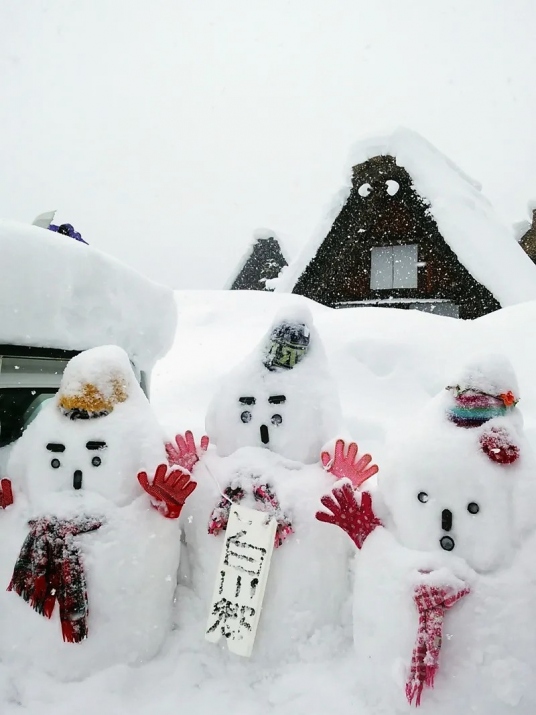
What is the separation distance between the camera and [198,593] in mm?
1867

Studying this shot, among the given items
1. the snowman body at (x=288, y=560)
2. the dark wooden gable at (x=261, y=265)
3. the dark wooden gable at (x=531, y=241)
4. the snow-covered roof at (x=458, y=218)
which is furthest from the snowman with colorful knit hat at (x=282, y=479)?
the dark wooden gable at (x=261, y=265)

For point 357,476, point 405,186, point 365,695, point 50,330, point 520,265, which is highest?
point 405,186

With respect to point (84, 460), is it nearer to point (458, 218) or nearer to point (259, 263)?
point (458, 218)

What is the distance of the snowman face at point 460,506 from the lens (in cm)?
147

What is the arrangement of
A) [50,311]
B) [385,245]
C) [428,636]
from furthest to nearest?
1. [385,245]
2. [50,311]
3. [428,636]

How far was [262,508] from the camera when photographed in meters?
1.77

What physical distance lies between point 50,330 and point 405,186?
716 centimetres

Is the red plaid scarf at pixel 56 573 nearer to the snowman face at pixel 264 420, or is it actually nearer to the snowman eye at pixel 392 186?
the snowman face at pixel 264 420

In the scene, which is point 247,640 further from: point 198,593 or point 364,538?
point 364,538

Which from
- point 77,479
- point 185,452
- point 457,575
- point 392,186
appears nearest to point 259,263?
point 392,186

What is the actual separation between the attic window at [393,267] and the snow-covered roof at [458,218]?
3.28ft

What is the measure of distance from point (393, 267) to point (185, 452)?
7.56m

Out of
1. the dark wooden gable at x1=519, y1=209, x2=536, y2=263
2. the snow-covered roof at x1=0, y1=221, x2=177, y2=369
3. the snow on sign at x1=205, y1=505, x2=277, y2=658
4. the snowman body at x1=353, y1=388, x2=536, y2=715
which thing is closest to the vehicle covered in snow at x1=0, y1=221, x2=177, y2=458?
the snow-covered roof at x1=0, y1=221, x2=177, y2=369

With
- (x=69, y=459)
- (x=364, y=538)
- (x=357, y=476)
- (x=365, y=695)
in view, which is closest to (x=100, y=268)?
(x=69, y=459)
